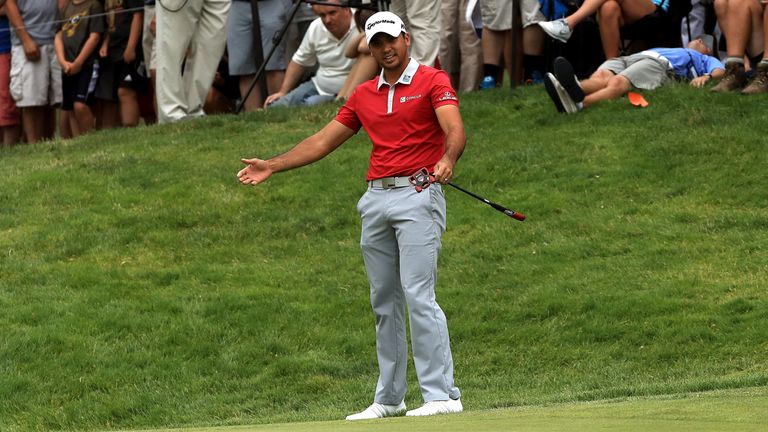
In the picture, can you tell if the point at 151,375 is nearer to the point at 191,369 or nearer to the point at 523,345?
the point at 191,369

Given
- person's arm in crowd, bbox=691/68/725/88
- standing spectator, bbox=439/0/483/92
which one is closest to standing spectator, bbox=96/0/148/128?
standing spectator, bbox=439/0/483/92

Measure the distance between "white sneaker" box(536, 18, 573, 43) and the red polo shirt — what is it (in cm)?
727

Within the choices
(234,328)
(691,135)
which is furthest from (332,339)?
(691,135)

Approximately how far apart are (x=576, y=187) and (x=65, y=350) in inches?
210

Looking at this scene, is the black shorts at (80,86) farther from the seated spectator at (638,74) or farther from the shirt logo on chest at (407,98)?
the shirt logo on chest at (407,98)

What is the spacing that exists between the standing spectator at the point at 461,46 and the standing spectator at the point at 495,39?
0.39ft

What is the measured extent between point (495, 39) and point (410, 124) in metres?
8.73

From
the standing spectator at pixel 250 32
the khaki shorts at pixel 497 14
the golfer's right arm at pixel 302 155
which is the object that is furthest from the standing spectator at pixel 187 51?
the golfer's right arm at pixel 302 155

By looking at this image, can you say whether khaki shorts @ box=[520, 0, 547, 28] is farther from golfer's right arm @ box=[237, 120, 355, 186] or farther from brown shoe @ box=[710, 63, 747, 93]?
golfer's right arm @ box=[237, 120, 355, 186]

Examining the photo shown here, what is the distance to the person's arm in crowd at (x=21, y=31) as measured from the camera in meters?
18.6

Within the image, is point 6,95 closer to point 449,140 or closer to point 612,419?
point 449,140

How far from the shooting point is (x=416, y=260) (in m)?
8.74

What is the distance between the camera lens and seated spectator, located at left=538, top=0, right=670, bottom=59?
16.1 metres

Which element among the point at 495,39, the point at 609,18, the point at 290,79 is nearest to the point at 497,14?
the point at 495,39
